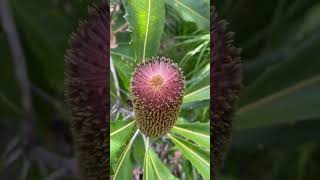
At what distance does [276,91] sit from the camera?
88 centimetres

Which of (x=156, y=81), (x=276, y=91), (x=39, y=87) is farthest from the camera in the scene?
→ (x=39, y=87)

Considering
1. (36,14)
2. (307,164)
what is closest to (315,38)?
(307,164)

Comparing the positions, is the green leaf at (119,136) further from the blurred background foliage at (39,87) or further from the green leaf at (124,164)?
the blurred background foliage at (39,87)

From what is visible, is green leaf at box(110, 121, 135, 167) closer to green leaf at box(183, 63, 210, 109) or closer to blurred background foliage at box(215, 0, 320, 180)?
green leaf at box(183, 63, 210, 109)

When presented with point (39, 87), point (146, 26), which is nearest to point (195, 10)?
point (146, 26)

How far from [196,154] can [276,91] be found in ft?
1.03

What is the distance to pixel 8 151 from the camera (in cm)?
97

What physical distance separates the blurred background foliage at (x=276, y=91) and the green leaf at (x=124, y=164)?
0.30m

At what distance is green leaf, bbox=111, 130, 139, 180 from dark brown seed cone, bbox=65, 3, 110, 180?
1cm

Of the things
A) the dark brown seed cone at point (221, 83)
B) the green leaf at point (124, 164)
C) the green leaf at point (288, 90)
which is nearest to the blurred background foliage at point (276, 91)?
the green leaf at point (288, 90)

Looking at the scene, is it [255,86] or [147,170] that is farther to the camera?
[255,86]

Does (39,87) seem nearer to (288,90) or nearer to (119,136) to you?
(288,90)

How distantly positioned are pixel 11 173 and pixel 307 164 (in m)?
0.46

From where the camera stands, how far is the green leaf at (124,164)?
577 mm
